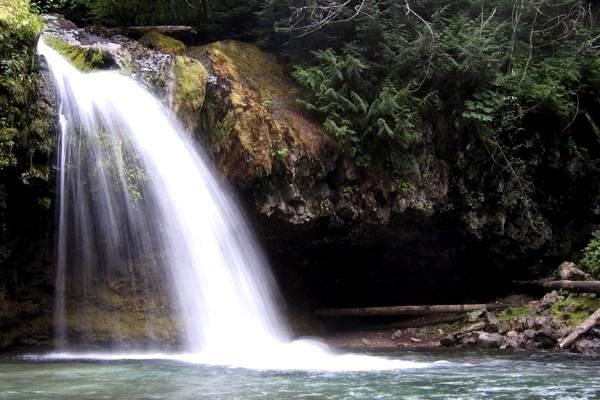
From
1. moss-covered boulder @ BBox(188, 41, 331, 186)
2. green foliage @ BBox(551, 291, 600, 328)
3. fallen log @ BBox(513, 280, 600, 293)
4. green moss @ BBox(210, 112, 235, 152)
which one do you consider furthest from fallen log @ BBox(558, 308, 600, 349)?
green moss @ BBox(210, 112, 235, 152)

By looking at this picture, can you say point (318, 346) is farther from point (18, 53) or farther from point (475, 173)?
point (18, 53)

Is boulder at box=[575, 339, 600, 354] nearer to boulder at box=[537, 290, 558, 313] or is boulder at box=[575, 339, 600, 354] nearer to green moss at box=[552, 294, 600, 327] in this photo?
green moss at box=[552, 294, 600, 327]

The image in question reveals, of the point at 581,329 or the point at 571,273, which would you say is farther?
the point at 571,273

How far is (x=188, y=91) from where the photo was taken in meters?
11.0

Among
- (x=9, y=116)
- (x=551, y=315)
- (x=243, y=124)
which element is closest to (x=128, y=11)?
(x=243, y=124)

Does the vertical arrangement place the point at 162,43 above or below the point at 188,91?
above

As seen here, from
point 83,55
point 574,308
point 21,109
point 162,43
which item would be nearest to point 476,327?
point 574,308

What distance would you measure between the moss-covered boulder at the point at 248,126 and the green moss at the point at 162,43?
29 centimetres

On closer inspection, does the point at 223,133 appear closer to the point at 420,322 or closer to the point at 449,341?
the point at 449,341

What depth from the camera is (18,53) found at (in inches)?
360

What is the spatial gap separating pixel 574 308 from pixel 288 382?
8174 millimetres

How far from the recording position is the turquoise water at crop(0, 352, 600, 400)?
20.2 ft

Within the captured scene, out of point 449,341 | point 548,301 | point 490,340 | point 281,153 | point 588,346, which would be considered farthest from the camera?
point 548,301

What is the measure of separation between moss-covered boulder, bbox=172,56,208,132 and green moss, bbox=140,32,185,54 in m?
0.96
